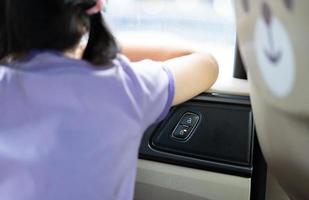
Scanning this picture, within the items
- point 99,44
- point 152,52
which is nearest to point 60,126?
point 99,44

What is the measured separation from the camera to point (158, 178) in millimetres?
744

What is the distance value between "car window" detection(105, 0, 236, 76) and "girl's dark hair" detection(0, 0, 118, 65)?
1.44ft

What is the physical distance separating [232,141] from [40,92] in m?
0.33

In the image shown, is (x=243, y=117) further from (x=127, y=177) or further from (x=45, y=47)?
(x=45, y=47)

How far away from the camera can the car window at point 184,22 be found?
0.98 m

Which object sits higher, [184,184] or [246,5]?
[246,5]

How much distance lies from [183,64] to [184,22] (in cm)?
35

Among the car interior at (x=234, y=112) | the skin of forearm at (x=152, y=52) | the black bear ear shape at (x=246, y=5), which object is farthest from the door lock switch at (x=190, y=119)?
the black bear ear shape at (x=246, y=5)

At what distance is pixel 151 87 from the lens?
60 centimetres

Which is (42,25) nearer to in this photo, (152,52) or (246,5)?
(246,5)

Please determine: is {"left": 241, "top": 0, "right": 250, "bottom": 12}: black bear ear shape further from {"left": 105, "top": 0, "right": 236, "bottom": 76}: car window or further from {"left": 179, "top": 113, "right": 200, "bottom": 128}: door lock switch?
{"left": 105, "top": 0, "right": 236, "bottom": 76}: car window

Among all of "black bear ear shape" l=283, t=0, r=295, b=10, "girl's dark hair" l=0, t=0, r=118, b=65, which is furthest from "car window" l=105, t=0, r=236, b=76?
"black bear ear shape" l=283, t=0, r=295, b=10

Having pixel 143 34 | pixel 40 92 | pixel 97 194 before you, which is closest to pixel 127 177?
pixel 97 194

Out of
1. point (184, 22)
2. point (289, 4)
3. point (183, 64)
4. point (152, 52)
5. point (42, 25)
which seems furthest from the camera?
point (184, 22)
